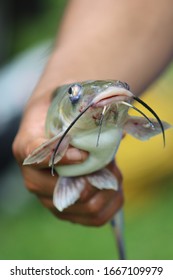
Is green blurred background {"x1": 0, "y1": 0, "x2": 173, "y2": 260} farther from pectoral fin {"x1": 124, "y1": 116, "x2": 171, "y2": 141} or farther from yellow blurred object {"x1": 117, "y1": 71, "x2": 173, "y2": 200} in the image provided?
pectoral fin {"x1": 124, "y1": 116, "x2": 171, "y2": 141}

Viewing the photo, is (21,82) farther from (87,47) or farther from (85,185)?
(85,185)

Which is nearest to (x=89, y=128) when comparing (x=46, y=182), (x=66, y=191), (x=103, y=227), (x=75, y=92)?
(x=75, y=92)

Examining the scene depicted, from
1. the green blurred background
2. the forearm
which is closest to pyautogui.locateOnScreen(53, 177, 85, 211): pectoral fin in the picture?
the forearm

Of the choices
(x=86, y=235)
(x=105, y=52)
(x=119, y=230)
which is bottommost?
(x=86, y=235)

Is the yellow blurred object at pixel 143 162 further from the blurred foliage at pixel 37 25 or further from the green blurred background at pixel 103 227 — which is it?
the blurred foliage at pixel 37 25

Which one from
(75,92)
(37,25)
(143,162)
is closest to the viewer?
(75,92)

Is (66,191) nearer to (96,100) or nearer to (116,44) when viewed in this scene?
(96,100)
